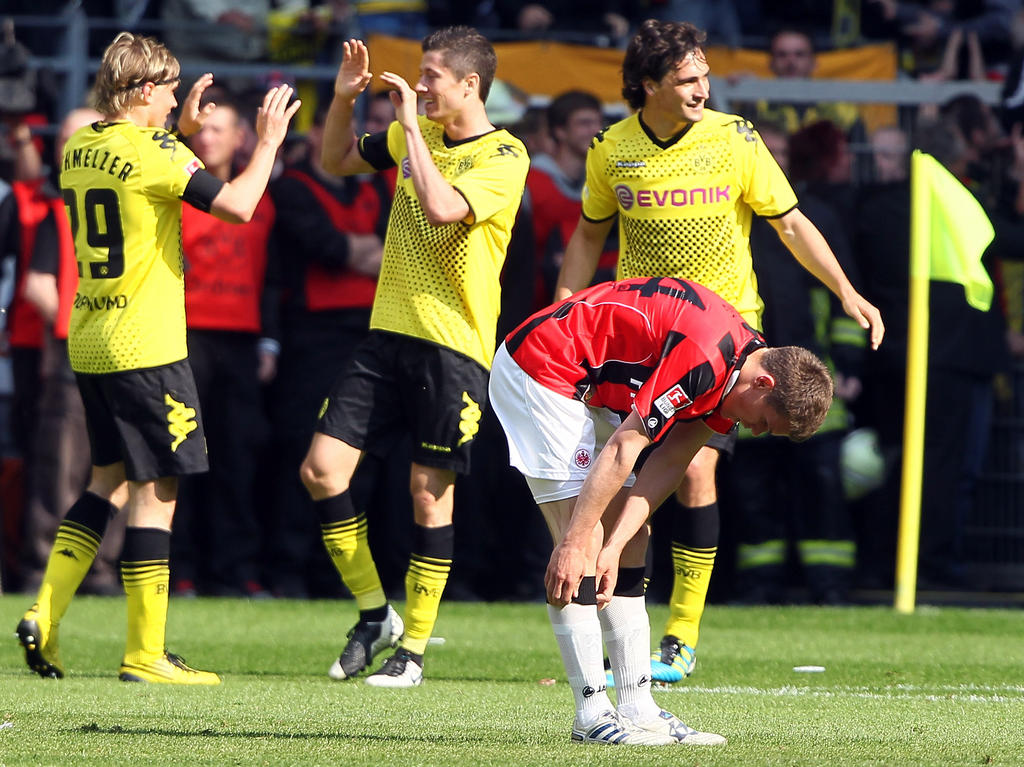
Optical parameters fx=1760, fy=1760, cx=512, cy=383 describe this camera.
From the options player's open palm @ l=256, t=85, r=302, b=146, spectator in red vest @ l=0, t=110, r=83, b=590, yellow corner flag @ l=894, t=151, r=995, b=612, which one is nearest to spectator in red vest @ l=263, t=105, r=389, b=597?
spectator in red vest @ l=0, t=110, r=83, b=590

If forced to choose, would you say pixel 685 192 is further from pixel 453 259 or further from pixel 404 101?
pixel 404 101

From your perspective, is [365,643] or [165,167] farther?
[365,643]

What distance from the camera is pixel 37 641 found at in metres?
6.38

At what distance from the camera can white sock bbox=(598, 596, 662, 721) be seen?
5078 mm

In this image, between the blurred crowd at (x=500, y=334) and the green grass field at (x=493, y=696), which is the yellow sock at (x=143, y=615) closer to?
the green grass field at (x=493, y=696)

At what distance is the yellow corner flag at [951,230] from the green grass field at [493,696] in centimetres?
186

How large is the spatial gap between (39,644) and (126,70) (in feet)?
6.95

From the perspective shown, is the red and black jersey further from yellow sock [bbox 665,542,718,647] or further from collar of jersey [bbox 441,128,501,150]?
yellow sock [bbox 665,542,718,647]

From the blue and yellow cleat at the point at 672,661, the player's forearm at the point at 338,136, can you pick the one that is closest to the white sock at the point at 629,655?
the blue and yellow cleat at the point at 672,661

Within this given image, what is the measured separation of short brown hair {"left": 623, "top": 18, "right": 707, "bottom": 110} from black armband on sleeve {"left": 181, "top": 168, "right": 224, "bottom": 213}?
1.61 m

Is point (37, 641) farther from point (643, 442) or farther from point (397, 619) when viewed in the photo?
point (643, 442)

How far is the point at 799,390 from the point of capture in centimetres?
468

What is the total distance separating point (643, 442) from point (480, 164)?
218 cm

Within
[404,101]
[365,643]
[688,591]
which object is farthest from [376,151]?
[688,591]
